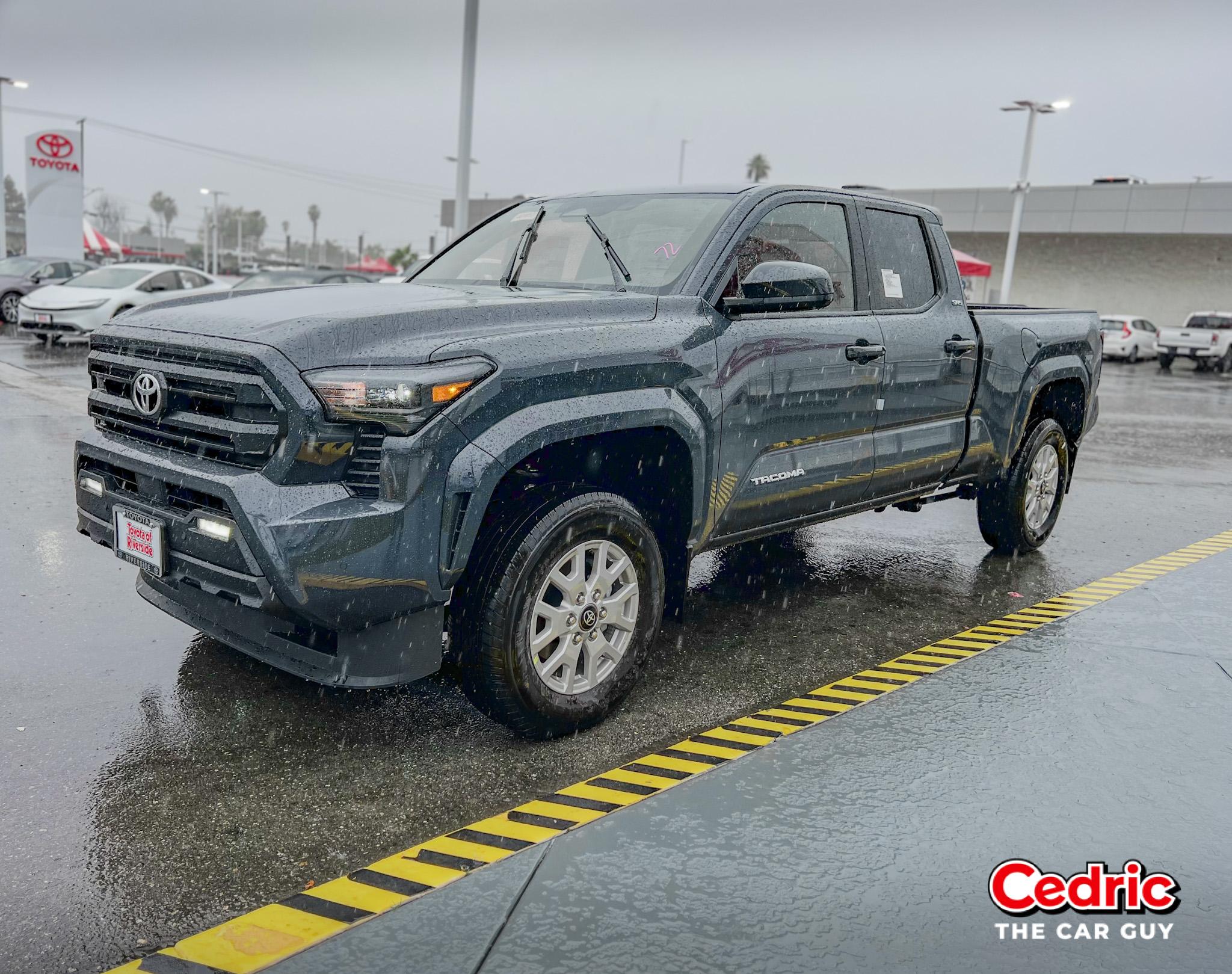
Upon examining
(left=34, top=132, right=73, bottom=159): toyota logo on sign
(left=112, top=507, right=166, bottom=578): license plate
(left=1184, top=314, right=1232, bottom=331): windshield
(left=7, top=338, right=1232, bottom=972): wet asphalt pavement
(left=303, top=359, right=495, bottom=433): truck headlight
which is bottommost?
(left=7, top=338, right=1232, bottom=972): wet asphalt pavement

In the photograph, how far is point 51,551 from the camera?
5.75 m

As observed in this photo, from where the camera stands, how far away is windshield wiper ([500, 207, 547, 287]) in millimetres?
4680

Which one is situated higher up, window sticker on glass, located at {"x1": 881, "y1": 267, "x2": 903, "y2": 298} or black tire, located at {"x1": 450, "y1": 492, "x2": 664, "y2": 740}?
window sticker on glass, located at {"x1": 881, "y1": 267, "x2": 903, "y2": 298}

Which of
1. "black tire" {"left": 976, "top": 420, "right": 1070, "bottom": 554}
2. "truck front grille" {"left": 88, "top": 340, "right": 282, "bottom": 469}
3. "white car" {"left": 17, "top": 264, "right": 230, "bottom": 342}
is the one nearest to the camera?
"truck front grille" {"left": 88, "top": 340, "right": 282, "bottom": 469}

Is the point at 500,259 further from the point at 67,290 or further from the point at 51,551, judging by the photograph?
the point at 67,290

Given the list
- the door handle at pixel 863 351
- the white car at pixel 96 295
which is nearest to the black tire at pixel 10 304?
the white car at pixel 96 295

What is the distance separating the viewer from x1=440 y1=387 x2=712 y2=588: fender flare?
10.7 ft

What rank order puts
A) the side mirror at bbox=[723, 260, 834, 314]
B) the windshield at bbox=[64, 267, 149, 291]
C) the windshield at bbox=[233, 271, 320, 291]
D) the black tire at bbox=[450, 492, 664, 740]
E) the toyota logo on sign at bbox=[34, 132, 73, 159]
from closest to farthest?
the black tire at bbox=[450, 492, 664, 740]
the side mirror at bbox=[723, 260, 834, 314]
the windshield at bbox=[64, 267, 149, 291]
the windshield at bbox=[233, 271, 320, 291]
the toyota logo on sign at bbox=[34, 132, 73, 159]

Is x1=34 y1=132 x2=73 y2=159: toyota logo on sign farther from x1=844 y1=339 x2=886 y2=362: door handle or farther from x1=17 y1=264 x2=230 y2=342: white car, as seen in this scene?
x1=844 y1=339 x2=886 y2=362: door handle

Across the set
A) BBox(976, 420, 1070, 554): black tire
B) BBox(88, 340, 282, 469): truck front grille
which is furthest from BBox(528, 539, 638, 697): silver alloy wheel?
BBox(976, 420, 1070, 554): black tire

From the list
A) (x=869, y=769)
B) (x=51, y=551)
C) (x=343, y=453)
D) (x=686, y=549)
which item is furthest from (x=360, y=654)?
(x=51, y=551)

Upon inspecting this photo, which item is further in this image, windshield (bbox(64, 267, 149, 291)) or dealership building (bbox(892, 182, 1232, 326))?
dealership building (bbox(892, 182, 1232, 326))

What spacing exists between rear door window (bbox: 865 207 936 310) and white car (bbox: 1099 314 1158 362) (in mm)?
28043

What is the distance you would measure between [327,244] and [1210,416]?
178799 millimetres
